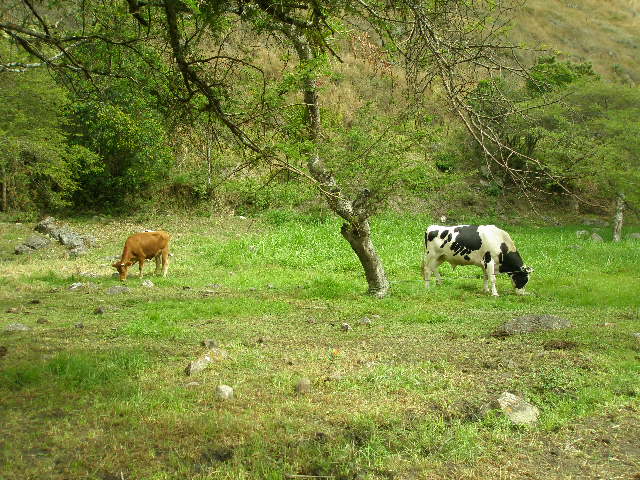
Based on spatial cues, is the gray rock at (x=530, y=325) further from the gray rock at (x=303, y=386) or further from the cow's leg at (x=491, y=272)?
the cow's leg at (x=491, y=272)

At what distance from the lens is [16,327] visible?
26.0 ft

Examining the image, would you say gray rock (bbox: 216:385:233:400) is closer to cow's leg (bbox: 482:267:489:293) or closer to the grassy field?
the grassy field

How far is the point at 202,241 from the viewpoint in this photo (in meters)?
20.0

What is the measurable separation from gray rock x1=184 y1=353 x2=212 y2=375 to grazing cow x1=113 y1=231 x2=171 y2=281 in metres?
8.27

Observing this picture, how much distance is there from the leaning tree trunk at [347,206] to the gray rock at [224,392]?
498 cm

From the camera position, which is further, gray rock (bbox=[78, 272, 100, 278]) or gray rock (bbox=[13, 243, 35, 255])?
gray rock (bbox=[13, 243, 35, 255])

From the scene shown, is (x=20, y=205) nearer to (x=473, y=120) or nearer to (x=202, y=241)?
(x=202, y=241)

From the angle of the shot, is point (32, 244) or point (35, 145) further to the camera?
point (35, 145)

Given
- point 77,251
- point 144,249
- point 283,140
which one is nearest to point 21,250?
point 77,251

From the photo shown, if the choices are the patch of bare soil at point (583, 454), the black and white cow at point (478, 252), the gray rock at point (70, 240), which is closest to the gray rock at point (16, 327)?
the patch of bare soil at point (583, 454)

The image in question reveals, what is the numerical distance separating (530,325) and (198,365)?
15.0 ft

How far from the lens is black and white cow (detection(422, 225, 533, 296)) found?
13477 mm

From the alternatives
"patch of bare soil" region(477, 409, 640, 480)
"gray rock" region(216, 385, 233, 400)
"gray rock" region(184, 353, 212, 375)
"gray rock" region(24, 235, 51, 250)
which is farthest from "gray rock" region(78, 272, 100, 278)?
"patch of bare soil" region(477, 409, 640, 480)

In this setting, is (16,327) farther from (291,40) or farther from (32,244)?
(32,244)
